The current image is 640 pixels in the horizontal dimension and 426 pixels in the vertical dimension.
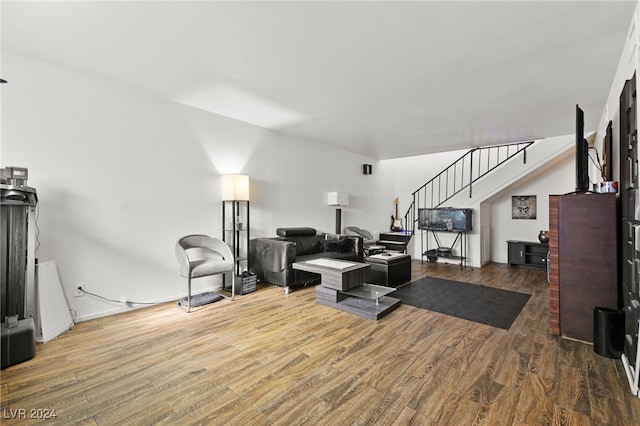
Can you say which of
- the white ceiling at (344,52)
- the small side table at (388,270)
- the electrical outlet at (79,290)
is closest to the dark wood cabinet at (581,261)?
the white ceiling at (344,52)

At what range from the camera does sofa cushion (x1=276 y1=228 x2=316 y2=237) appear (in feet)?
16.5

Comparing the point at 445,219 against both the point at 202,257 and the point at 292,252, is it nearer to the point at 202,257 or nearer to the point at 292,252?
the point at 292,252

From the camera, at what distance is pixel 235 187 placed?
429 cm

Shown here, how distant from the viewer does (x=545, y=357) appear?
2.38 m

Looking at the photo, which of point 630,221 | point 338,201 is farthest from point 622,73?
point 338,201

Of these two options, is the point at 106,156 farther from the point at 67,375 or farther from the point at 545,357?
the point at 545,357

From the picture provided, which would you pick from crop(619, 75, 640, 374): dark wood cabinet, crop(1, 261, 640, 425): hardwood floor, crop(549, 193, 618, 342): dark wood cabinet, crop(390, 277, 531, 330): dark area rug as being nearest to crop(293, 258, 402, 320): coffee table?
crop(1, 261, 640, 425): hardwood floor

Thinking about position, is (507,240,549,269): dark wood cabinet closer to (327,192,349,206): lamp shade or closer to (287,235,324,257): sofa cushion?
(327,192,349,206): lamp shade

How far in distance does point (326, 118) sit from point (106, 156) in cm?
→ 302

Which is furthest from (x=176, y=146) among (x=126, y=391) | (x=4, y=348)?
(x=126, y=391)

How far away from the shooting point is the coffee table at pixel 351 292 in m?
3.42

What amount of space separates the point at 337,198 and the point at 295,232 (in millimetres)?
1532

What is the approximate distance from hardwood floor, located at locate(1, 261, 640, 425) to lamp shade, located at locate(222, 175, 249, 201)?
1.77 meters

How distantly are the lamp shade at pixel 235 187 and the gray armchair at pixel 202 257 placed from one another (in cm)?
70
